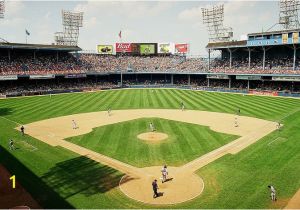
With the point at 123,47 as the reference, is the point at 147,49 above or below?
below

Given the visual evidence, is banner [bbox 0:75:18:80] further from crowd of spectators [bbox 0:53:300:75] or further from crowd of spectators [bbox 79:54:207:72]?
crowd of spectators [bbox 79:54:207:72]

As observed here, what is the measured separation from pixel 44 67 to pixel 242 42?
174 ft

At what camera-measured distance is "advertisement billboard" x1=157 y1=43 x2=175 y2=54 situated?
106 m

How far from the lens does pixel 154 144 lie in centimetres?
2972

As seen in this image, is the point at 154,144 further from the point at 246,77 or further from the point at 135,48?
the point at 135,48

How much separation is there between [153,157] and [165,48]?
277 feet

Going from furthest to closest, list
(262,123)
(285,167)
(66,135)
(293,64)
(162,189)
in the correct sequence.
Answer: (293,64) → (262,123) → (66,135) → (285,167) → (162,189)

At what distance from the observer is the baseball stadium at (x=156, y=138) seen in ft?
63.0

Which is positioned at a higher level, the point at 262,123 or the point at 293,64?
the point at 293,64

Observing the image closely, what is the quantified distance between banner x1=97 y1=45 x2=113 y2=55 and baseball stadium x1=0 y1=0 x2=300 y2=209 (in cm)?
1780

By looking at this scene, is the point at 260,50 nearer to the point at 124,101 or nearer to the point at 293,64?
the point at 293,64

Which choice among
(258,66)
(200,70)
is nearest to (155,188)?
(258,66)

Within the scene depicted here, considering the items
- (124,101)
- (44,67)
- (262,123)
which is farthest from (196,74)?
(262,123)

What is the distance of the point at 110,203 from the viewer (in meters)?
18.0
